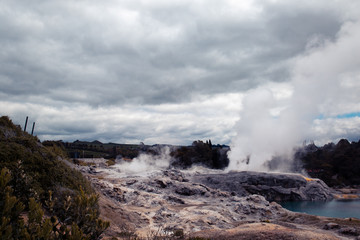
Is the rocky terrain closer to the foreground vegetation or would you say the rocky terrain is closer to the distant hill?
the foreground vegetation

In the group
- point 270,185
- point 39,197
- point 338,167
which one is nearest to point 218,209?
point 39,197

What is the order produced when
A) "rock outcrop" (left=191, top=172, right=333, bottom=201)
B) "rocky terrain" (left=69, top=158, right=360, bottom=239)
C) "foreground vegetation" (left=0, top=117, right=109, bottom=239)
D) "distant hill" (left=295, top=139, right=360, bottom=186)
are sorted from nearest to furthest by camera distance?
"foreground vegetation" (left=0, top=117, right=109, bottom=239) → "rocky terrain" (left=69, top=158, right=360, bottom=239) → "rock outcrop" (left=191, top=172, right=333, bottom=201) → "distant hill" (left=295, top=139, right=360, bottom=186)

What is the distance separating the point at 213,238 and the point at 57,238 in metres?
9.61

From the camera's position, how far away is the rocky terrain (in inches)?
573

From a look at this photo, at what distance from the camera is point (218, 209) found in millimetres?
25766

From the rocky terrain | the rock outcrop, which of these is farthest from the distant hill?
the rocky terrain

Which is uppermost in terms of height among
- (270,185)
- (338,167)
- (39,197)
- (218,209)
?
(338,167)

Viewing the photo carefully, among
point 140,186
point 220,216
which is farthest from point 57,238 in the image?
point 140,186

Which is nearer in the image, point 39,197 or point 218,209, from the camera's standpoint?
point 39,197

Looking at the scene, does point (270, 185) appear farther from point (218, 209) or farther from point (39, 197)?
point (39, 197)

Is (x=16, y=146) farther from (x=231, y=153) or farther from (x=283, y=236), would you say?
(x=231, y=153)

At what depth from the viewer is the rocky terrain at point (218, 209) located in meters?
14.6

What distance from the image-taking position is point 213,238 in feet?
43.9

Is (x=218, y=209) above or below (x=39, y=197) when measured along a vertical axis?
below
